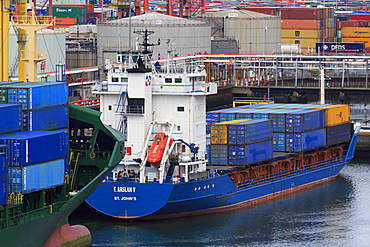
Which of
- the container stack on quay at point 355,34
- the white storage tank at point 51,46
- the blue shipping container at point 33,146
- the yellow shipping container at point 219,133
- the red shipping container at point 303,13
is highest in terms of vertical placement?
the red shipping container at point 303,13

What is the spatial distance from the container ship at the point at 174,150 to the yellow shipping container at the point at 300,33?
7256 cm

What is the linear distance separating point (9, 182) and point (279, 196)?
2084 centimetres

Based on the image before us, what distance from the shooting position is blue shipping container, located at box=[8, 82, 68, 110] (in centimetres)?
3291

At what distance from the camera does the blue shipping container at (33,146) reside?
30516 millimetres

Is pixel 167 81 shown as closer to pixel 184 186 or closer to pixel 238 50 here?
pixel 184 186

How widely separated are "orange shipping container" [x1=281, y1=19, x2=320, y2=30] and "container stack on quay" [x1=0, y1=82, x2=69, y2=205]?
8635cm

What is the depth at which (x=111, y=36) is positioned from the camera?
82438 mm

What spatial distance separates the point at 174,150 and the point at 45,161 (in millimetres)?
11170

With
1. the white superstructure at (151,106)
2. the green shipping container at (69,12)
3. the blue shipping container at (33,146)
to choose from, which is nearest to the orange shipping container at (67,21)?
the green shipping container at (69,12)

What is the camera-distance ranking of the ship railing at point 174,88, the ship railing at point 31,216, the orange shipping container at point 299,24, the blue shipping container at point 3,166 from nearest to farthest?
the blue shipping container at point 3,166
the ship railing at point 31,216
the ship railing at point 174,88
the orange shipping container at point 299,24

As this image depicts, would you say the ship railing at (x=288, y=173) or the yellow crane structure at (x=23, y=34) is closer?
the yellow crane structure at (x=23, y=34)

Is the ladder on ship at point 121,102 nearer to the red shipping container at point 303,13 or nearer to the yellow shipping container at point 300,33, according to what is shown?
the red shipping container at point 303,13

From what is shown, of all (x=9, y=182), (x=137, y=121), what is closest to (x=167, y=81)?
(x=137, y=121)

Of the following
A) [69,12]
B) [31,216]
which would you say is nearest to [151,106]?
[31,216]
